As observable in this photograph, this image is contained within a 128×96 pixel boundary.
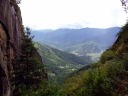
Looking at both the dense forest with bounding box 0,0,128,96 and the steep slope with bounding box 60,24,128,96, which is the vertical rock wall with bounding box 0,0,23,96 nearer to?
the dense forest with bounding box 0,0,128,96

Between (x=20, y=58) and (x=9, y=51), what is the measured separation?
3144mm

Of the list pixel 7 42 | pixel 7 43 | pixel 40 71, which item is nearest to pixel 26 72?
pixel 40 71

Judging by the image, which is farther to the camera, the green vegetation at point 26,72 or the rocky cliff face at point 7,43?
the green vegetation at point 26,72

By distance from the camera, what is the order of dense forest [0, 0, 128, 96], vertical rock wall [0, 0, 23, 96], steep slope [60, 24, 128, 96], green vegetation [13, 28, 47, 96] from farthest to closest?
green vegetation [13, 28, 47, 96], vertical rock wall [0, 0, 23, 96], dense forest [0, 0, 128, 96], steep slope [60, 24, 128, 96]

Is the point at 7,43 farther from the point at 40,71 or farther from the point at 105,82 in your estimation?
the point at 105,82

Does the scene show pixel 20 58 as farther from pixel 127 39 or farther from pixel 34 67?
pixel 127 39

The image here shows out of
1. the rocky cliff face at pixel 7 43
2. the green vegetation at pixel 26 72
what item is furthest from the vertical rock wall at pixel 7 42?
the green vegetation at pixel 26 72

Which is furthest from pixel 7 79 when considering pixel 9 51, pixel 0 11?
pixel 0 11

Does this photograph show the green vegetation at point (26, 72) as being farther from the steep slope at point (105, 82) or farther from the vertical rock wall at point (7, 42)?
the steep slope at point (105, 82)

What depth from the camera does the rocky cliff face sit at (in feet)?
197

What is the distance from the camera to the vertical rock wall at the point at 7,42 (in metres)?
60.1

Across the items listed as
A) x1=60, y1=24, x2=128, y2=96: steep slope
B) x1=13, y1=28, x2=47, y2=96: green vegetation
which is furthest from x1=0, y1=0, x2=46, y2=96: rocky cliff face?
x1=60, y1=24, x2=128, y2=96: steep slope

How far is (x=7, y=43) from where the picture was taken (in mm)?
67062

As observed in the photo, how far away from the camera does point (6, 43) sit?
217ft
